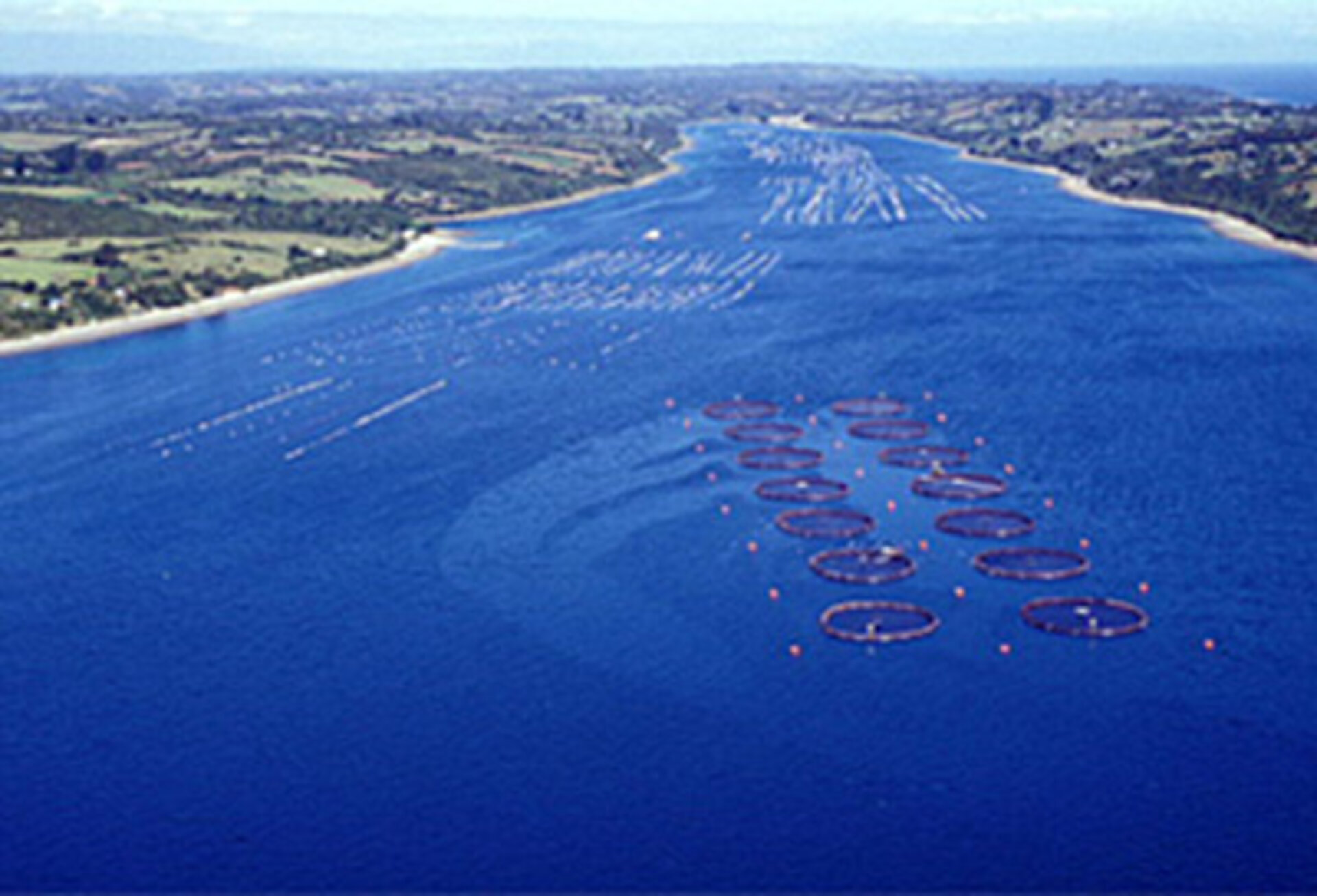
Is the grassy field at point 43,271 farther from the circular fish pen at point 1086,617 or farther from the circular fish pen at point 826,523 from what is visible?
the circular fish pen at point 1086,617

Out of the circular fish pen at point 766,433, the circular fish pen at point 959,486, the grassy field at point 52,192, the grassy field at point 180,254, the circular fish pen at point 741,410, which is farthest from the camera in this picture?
the grassy field at point 52,192

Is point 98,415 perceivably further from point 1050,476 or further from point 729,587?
point 1050,476

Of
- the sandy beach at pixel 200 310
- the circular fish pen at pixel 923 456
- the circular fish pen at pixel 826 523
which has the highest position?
the circular fish pen at pixel 923 456

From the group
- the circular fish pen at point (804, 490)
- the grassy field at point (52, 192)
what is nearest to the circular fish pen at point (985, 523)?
the circular fish pen at point (804, 490)

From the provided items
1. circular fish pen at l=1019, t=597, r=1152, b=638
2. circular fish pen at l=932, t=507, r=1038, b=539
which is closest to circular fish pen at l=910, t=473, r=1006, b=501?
circular fish pen at l=932, t=507, r=1038, b=539

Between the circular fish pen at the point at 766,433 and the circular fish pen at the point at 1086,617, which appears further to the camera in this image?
the circular fish pen at the point at 766,433

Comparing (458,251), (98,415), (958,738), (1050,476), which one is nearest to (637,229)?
(458,251)

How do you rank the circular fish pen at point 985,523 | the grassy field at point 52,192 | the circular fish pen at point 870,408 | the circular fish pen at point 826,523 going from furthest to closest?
the grassy field at point 52,192 → the circular fish pen at point 870,408 → the circular fish pen at point 826,523 → the circular fish pen at point 985,523
